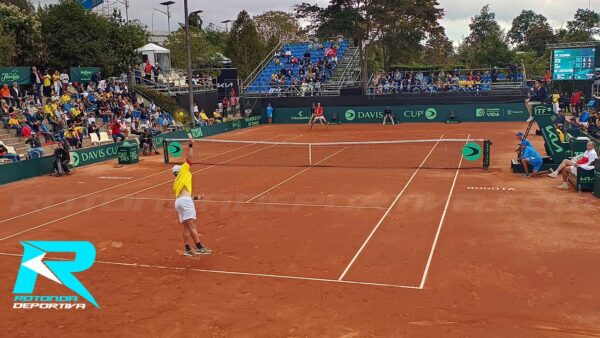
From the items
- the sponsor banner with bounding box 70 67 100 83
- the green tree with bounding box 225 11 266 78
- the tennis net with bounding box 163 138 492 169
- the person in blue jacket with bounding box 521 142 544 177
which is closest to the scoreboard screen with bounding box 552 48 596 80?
the tennis net with bounding box 163 138 492 169

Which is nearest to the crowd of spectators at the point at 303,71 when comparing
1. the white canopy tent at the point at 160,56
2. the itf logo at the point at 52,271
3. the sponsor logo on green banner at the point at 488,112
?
the white canopy tent at the point at 160,56

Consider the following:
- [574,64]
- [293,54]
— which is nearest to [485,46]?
[574,64]

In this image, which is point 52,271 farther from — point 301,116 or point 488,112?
point 488,112

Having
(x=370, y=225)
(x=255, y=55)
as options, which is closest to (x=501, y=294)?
(x=370, y=225)

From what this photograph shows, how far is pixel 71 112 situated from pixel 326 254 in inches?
954

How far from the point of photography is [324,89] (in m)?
48.2

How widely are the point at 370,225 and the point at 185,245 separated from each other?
459cm

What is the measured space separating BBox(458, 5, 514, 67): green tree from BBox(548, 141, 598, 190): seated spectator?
162ft

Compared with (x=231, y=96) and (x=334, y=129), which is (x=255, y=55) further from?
(x=334, y=129)

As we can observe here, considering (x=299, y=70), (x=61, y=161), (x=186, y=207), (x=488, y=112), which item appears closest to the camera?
(x=186, y=207)

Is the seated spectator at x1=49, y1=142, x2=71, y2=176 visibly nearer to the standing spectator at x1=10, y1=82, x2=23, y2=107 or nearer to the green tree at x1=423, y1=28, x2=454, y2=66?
the standing spectator at x1=10, y1=82, x2=23, y2=107

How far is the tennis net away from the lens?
2216cm

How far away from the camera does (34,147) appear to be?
25812 mm

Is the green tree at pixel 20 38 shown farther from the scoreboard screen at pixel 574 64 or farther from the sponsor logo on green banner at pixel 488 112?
the scoreboard screen at pixel 574 64
